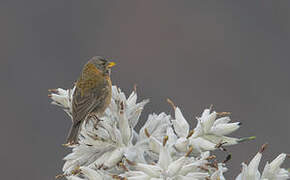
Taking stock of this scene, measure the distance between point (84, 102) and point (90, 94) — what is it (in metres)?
0.13

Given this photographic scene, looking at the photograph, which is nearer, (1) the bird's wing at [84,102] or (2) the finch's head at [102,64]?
(1) the bird's wing at [84,102]

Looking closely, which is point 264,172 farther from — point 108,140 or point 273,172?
point 108,140

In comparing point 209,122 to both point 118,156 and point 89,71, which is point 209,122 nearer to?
point 118,156

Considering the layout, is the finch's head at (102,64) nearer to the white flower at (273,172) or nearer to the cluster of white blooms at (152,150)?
the cluster of white blooms at (152,150)

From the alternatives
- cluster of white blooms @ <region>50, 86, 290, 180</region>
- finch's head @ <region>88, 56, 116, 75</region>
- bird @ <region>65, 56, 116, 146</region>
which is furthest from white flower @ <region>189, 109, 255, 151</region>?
finch's head @ <region>88, 56, 116, 75</region>

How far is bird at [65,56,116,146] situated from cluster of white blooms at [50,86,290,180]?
0.05m

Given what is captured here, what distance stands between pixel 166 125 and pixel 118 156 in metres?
0.13

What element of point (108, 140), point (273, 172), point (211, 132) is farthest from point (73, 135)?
point (273, 172)

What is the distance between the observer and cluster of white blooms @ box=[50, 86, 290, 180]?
823mm

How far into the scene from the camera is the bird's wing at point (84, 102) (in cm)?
111

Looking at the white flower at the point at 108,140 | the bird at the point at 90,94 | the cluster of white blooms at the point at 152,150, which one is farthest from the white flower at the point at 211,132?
the bird at the point at 90,94

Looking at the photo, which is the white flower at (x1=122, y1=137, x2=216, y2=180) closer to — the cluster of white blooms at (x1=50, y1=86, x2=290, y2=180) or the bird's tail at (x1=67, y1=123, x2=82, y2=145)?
the cluster of white blooms at (x1=50, y1=86, x2=290, y2=180)

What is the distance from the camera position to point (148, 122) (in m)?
0.99

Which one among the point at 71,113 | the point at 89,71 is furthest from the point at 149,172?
the point at 89,71
